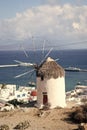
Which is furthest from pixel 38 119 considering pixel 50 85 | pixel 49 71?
pixel 49 71

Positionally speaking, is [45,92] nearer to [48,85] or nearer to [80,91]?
[48,85]

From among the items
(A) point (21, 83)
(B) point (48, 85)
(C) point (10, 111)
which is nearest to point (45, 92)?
(B) point (48, 85)

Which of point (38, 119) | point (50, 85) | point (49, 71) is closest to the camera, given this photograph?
point (38, 119)

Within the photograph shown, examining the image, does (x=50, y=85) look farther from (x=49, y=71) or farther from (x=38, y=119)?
(x=38, y=119)

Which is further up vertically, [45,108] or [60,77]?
[60,77]

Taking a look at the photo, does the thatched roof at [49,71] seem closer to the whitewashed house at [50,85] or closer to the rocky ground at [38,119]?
the whitewashed house at [50,85]

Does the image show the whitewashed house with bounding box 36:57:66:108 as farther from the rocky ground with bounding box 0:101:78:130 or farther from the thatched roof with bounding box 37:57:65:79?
the rocky ground with bounding box 0:101:78:130

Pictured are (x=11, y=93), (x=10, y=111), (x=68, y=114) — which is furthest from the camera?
(x=11, y=93)
